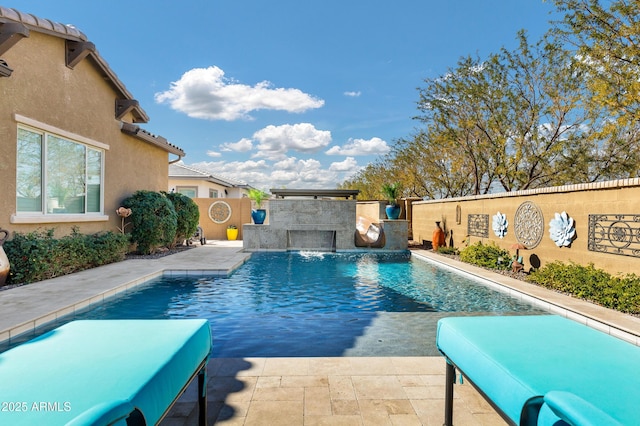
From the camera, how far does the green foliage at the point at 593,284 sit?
5.69 meters

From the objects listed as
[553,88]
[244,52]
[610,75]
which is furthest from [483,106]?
[244,52]

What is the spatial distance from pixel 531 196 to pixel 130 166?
12.9 m

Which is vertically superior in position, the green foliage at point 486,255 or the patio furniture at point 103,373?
the patio furniture at point 103,373

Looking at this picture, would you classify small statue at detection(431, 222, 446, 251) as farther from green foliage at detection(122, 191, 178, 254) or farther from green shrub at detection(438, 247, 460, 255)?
green foliage at detection(122, 191, 178, 254)

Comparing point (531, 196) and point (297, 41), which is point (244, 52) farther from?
point (531, 196)

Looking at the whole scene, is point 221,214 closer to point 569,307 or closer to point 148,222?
point 148,222

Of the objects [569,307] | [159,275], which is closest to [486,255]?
[569,307]

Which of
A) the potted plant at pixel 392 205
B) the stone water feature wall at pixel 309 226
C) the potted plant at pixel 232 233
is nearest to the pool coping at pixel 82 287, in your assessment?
the stone water feature wall at pixel 309 226

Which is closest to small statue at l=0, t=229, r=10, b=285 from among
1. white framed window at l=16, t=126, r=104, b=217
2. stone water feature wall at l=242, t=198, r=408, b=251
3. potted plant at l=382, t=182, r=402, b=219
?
white framed window at l=16, t=126, r=104, b=217

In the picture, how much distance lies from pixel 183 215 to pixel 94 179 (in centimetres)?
405

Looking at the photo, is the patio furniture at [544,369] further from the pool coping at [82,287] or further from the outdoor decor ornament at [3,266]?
the outdoor decor ornament at [3,266]

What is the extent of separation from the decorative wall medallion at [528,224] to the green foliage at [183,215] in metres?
11.9

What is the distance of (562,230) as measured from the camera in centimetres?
809

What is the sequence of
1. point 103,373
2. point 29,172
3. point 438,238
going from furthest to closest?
point 438,238 → point 29,172 → point 103,373
